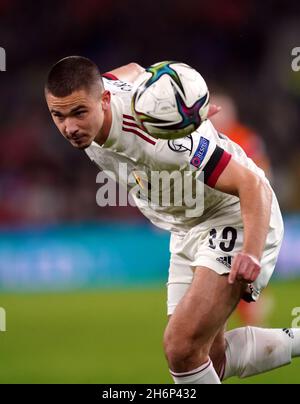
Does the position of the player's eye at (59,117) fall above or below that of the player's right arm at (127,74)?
below

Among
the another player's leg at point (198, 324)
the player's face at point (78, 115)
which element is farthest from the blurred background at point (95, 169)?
the player's face at point (78, 115)

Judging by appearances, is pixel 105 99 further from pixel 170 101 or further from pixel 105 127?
pixel 170 101

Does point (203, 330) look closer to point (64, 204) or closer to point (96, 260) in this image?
point (96, 260)

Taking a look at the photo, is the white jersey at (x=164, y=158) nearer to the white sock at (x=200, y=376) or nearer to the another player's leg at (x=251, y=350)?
the another player's leg at (x=251, y=350)

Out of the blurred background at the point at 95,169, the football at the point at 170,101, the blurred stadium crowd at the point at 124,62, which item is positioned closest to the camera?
the football at the point at 170,101

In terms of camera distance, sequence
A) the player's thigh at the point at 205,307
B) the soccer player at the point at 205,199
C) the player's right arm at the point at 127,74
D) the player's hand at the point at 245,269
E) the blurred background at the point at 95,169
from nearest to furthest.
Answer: the player's hand at the point at 245,269
the soccer player at the point at 205,199
the player's thigh at the point at 205,307
the player's right arm at the point at 127,74
the blurred background at the point at 95,169

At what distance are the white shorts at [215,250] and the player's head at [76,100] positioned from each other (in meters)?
0.85

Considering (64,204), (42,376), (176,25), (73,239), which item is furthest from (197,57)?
(42,376)

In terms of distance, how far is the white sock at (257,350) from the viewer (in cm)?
531

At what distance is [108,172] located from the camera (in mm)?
5113

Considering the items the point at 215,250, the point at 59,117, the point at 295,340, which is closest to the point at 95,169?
the point at 295,340

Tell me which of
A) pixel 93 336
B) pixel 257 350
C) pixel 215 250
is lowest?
pixel 93 336

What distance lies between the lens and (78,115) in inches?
180

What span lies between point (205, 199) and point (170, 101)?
0.79 meters
